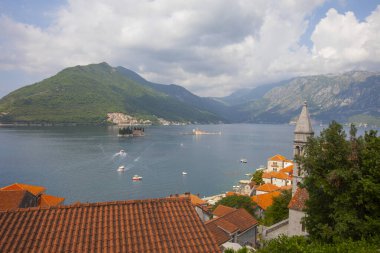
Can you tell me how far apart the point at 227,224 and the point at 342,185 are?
11.7 metres

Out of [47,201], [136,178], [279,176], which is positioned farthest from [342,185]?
[136,178]

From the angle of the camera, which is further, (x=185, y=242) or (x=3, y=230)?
(x=185, y=242)

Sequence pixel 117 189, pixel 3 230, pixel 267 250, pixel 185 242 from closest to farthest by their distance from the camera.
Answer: pixel 3 230
pixel 185 242
pixel 267 250
pixel 117 189

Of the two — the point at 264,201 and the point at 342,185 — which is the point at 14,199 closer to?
the point at 342,185

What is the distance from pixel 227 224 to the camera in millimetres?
25500

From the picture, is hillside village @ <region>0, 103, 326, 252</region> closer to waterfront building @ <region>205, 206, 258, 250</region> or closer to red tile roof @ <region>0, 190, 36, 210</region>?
waterfront building @ <region>205, 206, 258, 250</region>

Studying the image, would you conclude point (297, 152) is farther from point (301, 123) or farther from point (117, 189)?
point (117, 189)

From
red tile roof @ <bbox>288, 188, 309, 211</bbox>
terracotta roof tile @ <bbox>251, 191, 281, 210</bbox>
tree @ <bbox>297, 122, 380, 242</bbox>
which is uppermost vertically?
tree @ <bbox>297, 122, 380, 242</bbox>

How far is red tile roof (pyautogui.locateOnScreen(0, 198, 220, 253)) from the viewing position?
24.1 ft

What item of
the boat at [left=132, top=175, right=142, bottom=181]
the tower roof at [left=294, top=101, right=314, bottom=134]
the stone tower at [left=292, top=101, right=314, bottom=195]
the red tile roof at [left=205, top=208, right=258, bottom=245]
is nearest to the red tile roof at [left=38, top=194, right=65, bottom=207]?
the red tile roof at [left=205, top=208, right=258, bottom=245]

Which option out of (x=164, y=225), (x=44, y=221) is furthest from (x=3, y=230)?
(x=164, y=225)

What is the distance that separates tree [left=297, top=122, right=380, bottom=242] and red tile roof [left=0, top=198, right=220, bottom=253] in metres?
10.2

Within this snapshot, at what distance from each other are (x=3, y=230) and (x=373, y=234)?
16.0 metres

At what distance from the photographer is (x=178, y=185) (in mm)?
72375
